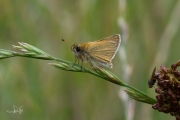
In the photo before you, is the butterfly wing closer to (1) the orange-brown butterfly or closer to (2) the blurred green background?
(1) the orange-brown butterfly

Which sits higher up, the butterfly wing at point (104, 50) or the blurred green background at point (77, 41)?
the blurred green background at point (77, 41)

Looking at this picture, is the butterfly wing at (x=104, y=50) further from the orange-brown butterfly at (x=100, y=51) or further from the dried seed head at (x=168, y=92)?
the dried seed head at (x=168, y=92)

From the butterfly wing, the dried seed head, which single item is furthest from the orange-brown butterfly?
the dried seed head

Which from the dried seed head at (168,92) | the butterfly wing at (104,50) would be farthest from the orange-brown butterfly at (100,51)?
the dried seed head at (168,92)

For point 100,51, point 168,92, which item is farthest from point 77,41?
point 168,92

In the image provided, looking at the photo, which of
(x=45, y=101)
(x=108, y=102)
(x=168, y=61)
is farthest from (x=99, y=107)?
(x=168, y=61)

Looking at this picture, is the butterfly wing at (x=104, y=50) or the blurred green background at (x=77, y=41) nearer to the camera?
the butterfly wing at (x=104, y=50)
